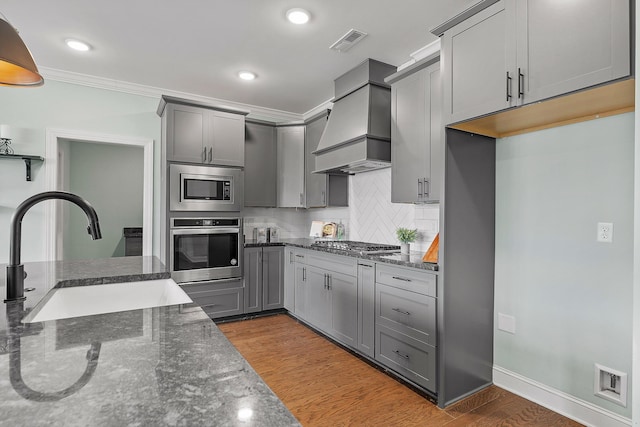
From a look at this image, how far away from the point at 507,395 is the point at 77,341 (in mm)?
2597

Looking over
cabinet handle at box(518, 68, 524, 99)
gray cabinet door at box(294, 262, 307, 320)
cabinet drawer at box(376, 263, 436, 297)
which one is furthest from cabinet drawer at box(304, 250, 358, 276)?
cabinet handle at box(518, 68, 524, 99)

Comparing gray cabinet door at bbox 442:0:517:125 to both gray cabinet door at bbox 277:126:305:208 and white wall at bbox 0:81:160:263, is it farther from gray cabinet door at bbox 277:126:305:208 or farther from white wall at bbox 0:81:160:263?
white wall at bbox 0:81:160:263

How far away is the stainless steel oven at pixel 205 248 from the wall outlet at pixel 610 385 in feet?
10.6

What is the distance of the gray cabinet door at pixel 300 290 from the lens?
12.6ft

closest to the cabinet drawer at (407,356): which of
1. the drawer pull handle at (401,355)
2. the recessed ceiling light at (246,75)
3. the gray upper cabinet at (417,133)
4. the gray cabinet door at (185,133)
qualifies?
the drawer pull handle at (401,355)

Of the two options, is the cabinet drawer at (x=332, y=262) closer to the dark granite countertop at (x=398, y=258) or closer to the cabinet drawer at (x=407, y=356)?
the dark granite countertop at (x=398, y=258)

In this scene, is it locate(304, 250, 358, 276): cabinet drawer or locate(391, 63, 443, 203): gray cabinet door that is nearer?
locate(391, 63, 443, 203): gray cabinet door

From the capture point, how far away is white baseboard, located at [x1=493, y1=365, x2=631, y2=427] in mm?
1959

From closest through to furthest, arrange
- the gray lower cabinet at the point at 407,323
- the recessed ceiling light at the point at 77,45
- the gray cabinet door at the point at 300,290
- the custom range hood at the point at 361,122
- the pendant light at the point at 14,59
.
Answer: the pendant light at the point at 14,59, the gray lower cabinet at the point at 407,323, the recessed ceiling light at the point at 77,45, the custom range hood at the point at 361,122, the gray cabinet door at the point at 300,290

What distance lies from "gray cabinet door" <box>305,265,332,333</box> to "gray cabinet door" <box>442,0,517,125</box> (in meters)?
1.96

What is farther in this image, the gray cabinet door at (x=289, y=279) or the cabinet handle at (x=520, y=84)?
the gray cabinet door at (x=289, y=279)

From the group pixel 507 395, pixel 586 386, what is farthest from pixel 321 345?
pixel 586 386

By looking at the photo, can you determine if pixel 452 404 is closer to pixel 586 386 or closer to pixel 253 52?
pixel 586 386

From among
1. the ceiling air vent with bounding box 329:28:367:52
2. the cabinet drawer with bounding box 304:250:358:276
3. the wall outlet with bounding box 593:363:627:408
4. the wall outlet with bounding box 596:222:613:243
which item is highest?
the ceiling air vent with bounding box 329:28:367:52
